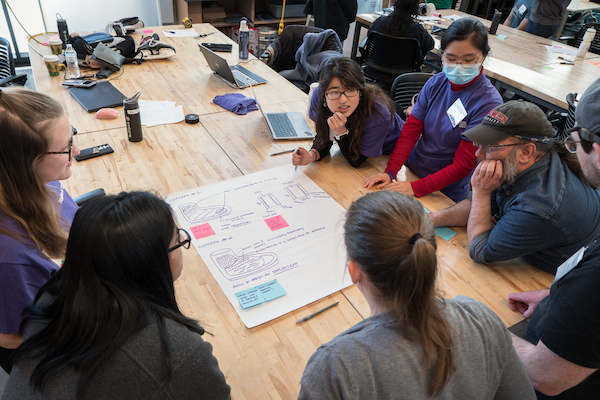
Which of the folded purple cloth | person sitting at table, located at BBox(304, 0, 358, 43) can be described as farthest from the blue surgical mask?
person sitting at table, located at BBox(304, 0, 358, 43)

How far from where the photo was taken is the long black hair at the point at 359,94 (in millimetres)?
1843

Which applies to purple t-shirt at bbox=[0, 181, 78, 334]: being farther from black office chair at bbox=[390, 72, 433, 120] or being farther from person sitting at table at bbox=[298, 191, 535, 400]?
black office chair at bbox=[390, 72, 433, 120]

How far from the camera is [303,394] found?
2.73ft

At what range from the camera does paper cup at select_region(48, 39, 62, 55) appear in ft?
9.29

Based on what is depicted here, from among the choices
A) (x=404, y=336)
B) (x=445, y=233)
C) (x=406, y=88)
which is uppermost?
(x=404, y=336)

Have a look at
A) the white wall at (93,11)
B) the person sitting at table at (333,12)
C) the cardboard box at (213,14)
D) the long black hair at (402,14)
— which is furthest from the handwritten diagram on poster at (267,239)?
the white wall at (93,11)

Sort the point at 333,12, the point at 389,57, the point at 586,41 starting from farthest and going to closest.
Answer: the point at 333,12 < the point at 586,41 < the point at 389,57

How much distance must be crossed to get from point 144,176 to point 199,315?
33.6 inches

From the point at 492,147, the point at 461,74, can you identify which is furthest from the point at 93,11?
the point at 492,147

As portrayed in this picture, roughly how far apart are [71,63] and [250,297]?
2.26m

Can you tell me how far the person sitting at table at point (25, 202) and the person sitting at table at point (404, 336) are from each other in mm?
785

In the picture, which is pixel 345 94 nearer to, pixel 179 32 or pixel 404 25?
pixel 404 25

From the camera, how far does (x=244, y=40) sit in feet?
10.5

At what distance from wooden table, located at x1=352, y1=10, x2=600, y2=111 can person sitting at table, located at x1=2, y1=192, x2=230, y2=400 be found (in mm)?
2669
